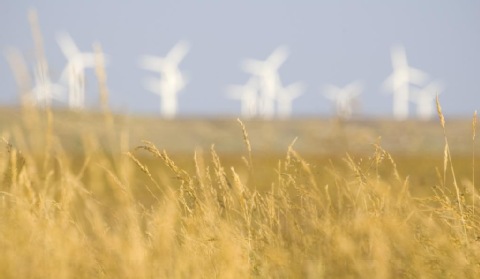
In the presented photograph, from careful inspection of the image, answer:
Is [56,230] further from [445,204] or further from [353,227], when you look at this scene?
[445,204]

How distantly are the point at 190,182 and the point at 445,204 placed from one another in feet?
3.53

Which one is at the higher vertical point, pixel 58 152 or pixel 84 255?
pixel 58 152

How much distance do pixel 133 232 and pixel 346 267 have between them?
34.9 inches

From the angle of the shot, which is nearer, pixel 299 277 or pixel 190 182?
pixel 299 277

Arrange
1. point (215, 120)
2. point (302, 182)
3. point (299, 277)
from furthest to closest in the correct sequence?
point (215, 120) < point (302, 182) < point (299, 277)

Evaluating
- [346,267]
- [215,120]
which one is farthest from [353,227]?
[215,120]

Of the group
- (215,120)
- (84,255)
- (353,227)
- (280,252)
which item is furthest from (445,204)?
(215,120)

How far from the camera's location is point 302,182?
4.98 metres

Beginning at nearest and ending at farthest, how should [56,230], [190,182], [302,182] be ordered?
[56,230] < [190,182] < [302,182]

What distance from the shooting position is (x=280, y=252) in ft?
13.0

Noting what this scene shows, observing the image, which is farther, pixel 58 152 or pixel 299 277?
pixel 58 152

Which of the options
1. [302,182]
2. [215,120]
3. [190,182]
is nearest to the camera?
[190,182]

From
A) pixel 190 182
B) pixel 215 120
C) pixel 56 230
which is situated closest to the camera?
pixel 56 230

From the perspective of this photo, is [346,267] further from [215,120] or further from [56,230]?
[215,120]
